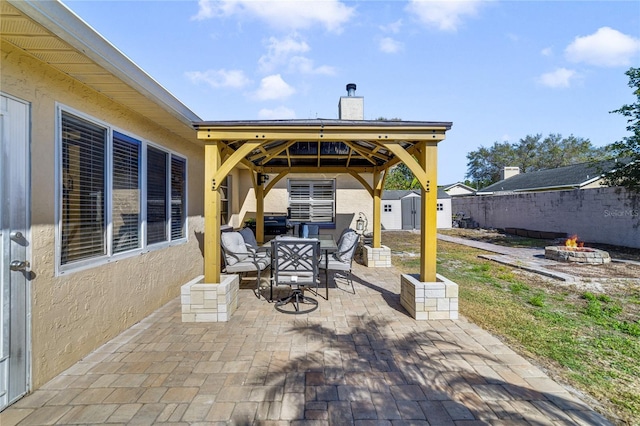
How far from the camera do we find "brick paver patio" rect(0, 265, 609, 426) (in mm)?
1994

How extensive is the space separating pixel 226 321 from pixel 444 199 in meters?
18.9

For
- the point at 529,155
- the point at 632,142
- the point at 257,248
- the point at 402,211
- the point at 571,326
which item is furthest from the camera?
the point at 529,155

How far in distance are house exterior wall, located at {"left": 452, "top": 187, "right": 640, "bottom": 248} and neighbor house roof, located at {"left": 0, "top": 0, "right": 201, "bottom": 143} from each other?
45.9 ft

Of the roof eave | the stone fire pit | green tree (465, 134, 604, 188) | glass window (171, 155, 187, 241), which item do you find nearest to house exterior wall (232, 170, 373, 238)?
glass window (171, 155, 187, 241)

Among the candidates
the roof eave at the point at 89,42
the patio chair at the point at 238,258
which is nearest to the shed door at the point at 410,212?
the patio chair at the point at 238,258

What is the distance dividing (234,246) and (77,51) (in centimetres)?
330

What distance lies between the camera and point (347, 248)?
479cm

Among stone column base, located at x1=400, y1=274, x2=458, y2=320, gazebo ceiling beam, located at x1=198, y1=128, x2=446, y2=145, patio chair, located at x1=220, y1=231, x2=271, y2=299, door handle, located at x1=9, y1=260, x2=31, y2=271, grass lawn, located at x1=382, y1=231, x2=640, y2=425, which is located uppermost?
gazebo ceiling beam, located at x1=198, y1=128, x2=446, y2=145

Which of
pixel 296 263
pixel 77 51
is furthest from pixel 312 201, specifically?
pixel 77 51

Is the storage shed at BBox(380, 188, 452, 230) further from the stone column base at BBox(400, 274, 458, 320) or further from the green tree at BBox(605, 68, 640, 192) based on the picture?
the stone column base at BBox(400, 274, 458, 320)

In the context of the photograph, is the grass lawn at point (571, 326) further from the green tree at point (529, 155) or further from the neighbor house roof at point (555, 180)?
the green tree at point (529, 155)

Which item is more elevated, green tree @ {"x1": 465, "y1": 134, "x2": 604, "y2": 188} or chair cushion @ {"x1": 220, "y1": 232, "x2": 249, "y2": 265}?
green tree @ {"x1": 465, "y1": 134, "x2": 604, "y2": 188}

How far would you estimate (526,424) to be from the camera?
192 cm

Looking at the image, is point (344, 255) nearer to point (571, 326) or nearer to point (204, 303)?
point (204, 303)
